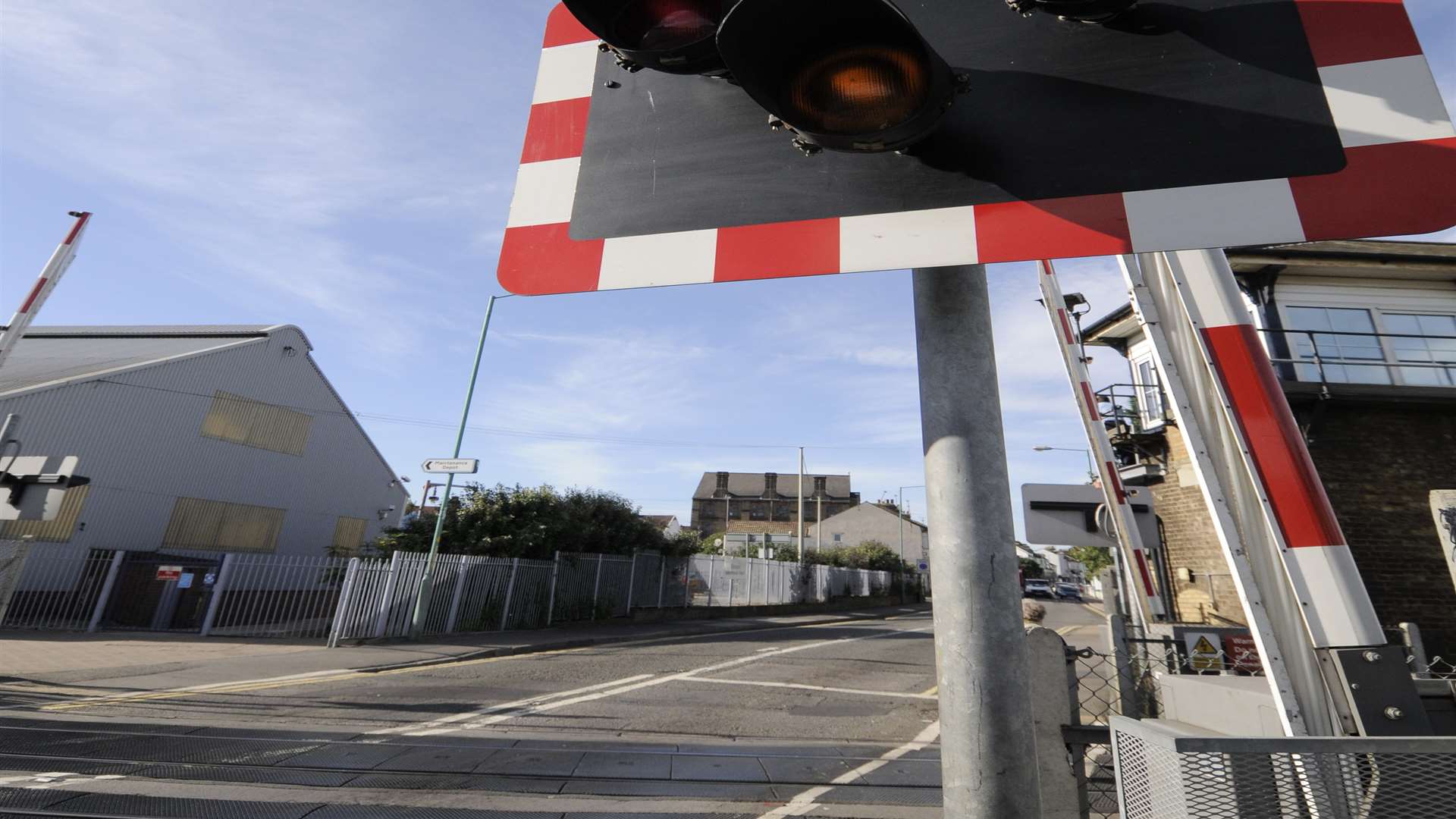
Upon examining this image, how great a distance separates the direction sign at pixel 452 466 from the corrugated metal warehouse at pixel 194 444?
6439mm

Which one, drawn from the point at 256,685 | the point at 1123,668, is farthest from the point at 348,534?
the point at 1123,668

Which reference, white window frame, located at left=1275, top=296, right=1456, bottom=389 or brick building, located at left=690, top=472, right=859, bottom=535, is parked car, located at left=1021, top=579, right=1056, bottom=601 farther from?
white window frame, located at left=1275, top=296, right=1456, bottom=389

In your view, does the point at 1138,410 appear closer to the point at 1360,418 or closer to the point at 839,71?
the point at 1360,418

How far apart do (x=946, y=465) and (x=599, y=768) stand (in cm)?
491

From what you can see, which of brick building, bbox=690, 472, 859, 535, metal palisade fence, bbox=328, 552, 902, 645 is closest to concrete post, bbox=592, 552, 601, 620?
metal palisade fence, bbox=328, 552, 902, 645

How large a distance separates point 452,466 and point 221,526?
1301cm

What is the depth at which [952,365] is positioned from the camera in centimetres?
126

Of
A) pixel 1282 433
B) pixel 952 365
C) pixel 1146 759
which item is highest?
pixel 1282 433

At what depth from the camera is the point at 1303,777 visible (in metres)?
1.22

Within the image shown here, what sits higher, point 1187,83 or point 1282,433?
point 1187,83

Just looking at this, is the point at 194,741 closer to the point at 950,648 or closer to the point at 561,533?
the point at 950,648

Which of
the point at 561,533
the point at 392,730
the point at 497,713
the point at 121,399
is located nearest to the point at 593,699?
the point at 497,713

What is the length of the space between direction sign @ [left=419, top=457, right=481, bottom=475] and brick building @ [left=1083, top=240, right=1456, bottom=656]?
14.0 m

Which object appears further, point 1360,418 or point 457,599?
point 457,599
